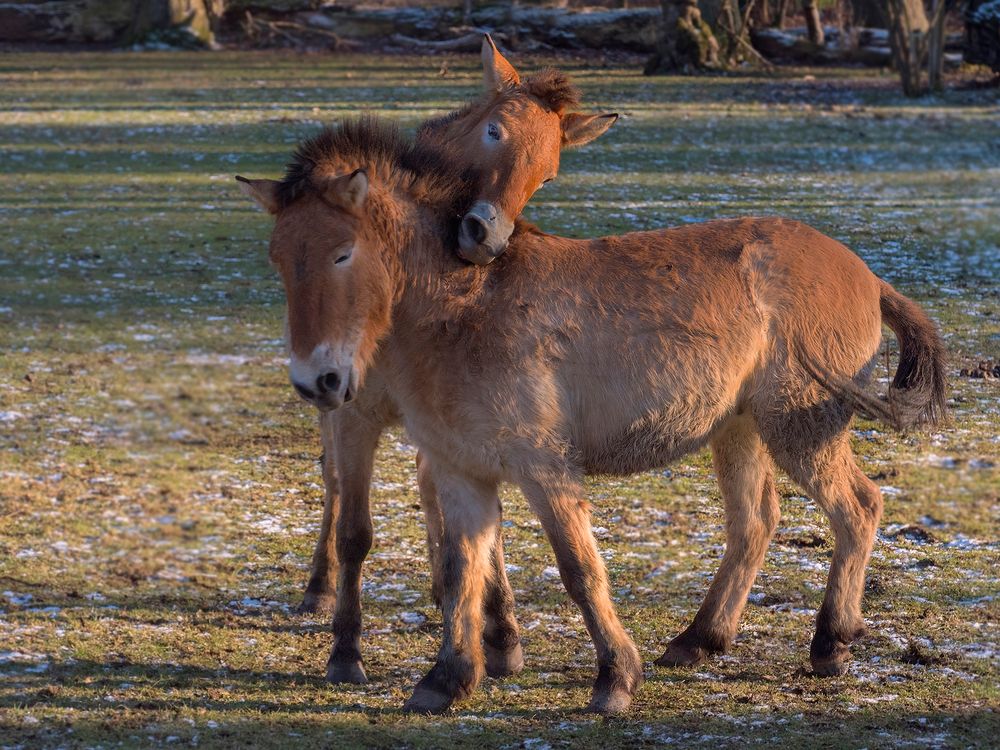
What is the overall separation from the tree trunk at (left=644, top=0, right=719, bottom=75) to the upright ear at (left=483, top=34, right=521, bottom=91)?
67.3ft

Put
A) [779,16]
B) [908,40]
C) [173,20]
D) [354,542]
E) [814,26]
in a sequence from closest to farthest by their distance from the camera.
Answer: [354,542], [908,40], [814,26], [173,20], [779,16]

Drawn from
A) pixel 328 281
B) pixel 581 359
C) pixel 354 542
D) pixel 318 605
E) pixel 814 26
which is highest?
pixel 814 26

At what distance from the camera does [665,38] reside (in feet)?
87.5

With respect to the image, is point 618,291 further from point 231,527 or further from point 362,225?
point 231,527

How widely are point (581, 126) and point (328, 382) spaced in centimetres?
245

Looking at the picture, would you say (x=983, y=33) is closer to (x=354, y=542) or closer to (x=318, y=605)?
(x=318, y=605)

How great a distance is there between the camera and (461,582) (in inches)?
198

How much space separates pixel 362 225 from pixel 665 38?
23.2 m

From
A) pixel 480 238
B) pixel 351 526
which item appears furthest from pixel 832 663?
pixel 480 238

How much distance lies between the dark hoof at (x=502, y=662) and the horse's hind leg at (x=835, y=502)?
1.20 meters

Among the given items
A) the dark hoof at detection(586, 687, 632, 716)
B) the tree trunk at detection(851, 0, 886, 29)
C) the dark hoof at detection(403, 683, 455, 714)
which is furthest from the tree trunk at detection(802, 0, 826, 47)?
the dark hoof at detection(403, 683, 455, 714)

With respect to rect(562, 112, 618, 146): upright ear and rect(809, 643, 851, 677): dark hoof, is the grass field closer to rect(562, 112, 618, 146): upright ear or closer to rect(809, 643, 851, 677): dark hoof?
rect(809, 643, 851, 677): dark hoof

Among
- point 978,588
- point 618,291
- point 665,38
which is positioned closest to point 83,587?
point 618,291

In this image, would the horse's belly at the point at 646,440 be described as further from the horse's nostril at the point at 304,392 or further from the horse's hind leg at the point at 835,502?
the horse's nostril at the point at 304,392
